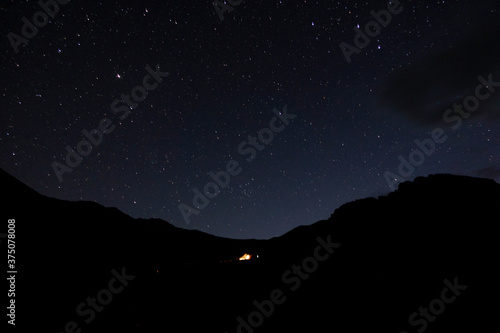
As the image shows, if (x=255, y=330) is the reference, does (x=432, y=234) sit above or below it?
below

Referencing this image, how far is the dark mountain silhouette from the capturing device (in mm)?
5945

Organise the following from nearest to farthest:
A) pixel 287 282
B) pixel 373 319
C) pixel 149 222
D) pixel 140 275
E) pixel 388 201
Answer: pixel 140 275 → pixel 373 319 → pixel 287 282 → pixel 388 201 → pixel 149 222

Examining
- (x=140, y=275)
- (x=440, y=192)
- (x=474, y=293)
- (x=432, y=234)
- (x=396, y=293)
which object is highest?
(x=140, y=275)

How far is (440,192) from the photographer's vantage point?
23.5 metres

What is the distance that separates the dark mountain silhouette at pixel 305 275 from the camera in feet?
19.5

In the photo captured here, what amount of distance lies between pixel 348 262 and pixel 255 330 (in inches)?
417

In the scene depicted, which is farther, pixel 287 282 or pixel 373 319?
pixel 287 282

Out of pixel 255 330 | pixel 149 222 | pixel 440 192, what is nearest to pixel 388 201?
pixel 440 192

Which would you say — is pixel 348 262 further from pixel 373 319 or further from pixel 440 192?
pixel 440 192

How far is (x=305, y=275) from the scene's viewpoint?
16.9 meters

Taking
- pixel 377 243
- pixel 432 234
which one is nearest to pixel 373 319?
pixel 377 243

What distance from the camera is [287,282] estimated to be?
15328 millimetres

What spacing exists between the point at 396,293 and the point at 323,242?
9949 mm

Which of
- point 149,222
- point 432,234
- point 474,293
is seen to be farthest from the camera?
point 149,222
